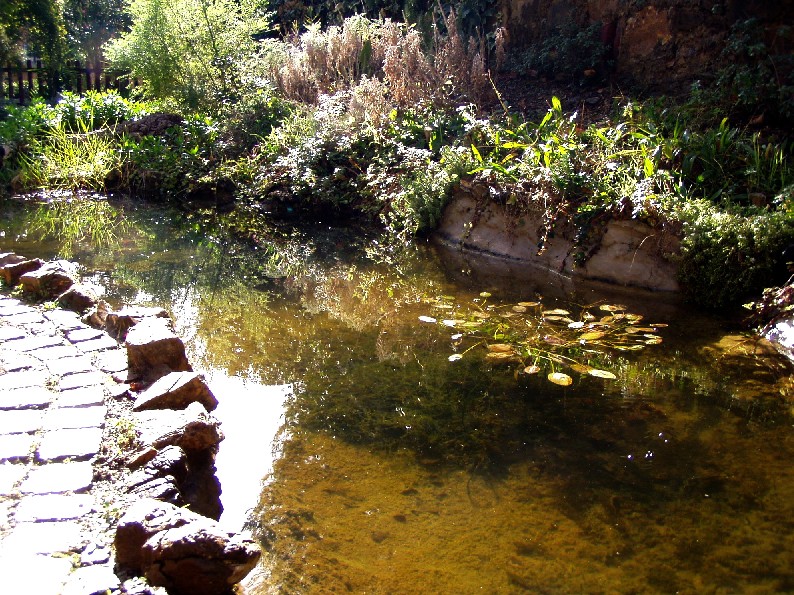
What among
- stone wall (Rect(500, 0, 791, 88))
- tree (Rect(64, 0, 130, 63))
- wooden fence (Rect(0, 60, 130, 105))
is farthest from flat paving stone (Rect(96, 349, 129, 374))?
tree (Rect(64, 0, 130, 63))

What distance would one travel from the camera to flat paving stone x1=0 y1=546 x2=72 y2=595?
2.08 m

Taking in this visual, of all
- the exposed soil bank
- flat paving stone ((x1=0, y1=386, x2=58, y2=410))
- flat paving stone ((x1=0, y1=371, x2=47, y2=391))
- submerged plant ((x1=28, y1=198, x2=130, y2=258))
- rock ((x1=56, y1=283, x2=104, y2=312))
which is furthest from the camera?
submerged plant ((x1=28, y1=198, x2=130, y2=258))

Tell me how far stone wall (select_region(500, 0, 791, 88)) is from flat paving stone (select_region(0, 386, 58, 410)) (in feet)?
24.0

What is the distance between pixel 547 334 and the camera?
15.3ft

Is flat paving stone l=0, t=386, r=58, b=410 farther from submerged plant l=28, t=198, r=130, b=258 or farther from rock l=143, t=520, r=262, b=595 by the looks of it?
submerged plant l=28, t=198, r=130, b=258

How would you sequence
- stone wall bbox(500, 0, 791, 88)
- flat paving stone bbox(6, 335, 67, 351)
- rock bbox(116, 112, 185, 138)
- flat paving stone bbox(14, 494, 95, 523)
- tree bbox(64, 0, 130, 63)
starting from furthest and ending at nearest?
tree bbox(64, 0, 130, 63)
rock bbox(116, 112, 185, 138)
stone wall bbox(500, 0, 791, 88)
flat paving stone bbox(6, 335, 67, 351)
flat paving stone bbox(14, 494, 95, 523)

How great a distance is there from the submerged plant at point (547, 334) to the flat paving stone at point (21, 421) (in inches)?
90.5

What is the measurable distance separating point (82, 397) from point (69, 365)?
427 millimetres

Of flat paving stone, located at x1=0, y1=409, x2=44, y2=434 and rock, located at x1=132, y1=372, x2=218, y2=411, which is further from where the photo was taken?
rock, located at x1=132, y1=372, x2=218, y2=411

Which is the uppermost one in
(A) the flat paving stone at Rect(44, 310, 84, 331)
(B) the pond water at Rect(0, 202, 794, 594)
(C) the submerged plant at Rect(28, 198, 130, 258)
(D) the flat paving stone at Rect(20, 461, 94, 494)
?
(A) the flat paving stone at Rect(44, 310, 84, 331)

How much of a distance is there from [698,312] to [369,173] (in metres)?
4.30

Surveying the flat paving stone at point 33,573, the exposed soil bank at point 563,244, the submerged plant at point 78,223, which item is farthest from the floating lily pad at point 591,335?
the submerged plant at point 78,223

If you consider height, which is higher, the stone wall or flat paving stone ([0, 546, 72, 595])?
the stone wall

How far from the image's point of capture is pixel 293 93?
1102 cm
